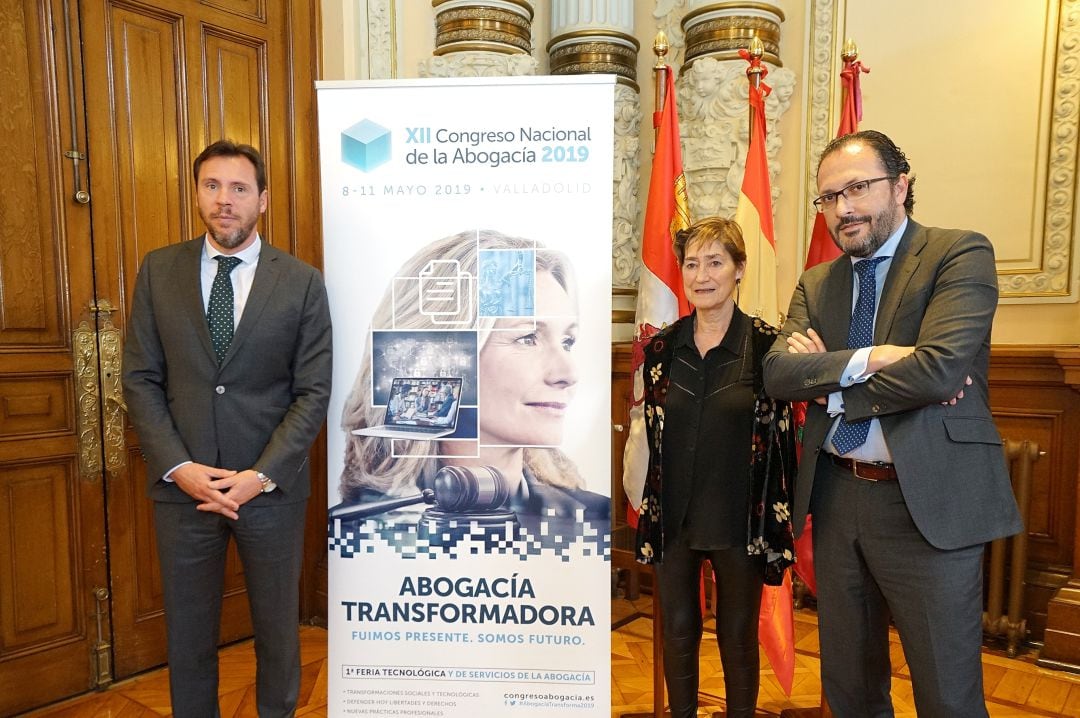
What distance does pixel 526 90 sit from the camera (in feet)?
6.91

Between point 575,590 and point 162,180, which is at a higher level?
point 162,180

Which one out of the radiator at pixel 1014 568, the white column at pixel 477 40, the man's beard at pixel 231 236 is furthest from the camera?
the white column at pixel 477 40

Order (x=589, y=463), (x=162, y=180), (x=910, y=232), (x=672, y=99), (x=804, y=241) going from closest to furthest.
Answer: (x=910, y=232) → (x=589, y=463) → (x=672, y=99) → (x=162, y=180) → (x=804, y=241)

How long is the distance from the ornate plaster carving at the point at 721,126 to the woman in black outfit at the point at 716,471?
4.92 feet

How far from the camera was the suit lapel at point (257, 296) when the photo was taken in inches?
78.3

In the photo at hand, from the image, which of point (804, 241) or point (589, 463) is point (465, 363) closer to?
point (589, 463)

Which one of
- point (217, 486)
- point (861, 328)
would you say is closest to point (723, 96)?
point (861, 328)

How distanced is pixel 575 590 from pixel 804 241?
6.86 feet

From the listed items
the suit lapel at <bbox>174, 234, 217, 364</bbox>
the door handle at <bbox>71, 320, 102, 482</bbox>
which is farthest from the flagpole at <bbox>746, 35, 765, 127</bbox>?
the door handle at <bbox>71, 320, 102, 482</bbox>

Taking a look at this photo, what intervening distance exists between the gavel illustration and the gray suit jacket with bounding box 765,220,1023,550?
897 millimetres

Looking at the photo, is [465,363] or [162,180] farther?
[162,180]

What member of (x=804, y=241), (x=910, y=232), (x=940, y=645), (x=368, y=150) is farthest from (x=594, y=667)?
(x=804, y=241)

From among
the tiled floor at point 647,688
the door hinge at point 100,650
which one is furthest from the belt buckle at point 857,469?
the door hinge at point 100,650

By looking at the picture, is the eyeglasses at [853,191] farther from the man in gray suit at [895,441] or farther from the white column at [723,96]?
Result: the white column at [723,96]
